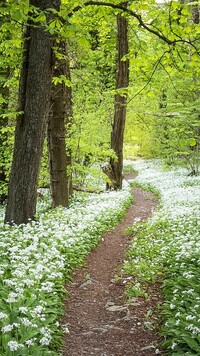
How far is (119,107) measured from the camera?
55.3ft

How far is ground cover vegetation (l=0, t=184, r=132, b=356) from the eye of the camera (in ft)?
14.1

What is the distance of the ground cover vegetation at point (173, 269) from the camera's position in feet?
15.6

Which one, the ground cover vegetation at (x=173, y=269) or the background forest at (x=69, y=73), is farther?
the background forest at (x=69, y=73)

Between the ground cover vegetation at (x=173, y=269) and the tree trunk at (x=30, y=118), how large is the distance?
2955 mm

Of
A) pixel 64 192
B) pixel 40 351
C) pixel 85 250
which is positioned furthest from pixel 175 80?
pixel 40 351

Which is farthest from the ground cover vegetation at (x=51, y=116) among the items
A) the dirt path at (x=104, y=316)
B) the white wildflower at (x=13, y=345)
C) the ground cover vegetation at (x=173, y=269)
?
the dirt path at (x=104, y=316)

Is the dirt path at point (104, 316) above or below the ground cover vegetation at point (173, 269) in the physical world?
below

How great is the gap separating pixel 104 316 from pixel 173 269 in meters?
1.68

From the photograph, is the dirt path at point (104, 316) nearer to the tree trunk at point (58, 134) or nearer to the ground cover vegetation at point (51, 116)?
the ground cover vegetation at point (51, 116)

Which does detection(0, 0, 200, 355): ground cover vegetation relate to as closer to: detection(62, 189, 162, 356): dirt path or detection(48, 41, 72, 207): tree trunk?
detection(48, 41, 72, 207): tree trunk

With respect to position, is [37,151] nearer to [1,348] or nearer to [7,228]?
[7,228]

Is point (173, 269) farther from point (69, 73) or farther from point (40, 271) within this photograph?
point (69, 73)

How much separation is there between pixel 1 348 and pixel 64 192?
8784mm

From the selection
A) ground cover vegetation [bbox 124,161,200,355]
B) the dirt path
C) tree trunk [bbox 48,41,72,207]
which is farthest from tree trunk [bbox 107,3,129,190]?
the dirt path
